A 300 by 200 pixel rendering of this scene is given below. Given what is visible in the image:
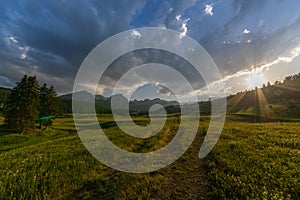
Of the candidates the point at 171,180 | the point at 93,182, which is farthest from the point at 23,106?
the point at 171,180

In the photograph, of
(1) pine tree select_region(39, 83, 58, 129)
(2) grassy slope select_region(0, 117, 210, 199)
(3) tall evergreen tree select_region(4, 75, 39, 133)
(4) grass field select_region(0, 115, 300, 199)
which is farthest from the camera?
(1) pine tree select_region(39, 83, 58, 129)

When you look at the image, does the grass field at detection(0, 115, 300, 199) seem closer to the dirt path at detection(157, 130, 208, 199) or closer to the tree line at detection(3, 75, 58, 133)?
the dirt path at detection(157, 130, 208, 199)

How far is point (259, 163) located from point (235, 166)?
A: 138 centimetres

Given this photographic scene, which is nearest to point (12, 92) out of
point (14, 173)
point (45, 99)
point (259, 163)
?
point (45, 99)

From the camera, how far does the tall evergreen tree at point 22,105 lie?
1772 inches

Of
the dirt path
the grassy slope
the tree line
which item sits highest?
the tree line

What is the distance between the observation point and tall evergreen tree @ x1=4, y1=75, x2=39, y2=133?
1772 inches

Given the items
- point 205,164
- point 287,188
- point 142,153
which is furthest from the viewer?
point 142,153

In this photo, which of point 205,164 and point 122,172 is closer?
point 122,172

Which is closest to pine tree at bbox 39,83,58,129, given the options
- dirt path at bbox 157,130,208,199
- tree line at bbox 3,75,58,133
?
tree line at bbox 3,75,58,133

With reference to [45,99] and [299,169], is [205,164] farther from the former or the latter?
[45,99]

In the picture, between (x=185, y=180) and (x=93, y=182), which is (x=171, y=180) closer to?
(x=185, y=180)

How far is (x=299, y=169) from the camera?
884cm

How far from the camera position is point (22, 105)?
4700 centimetres
